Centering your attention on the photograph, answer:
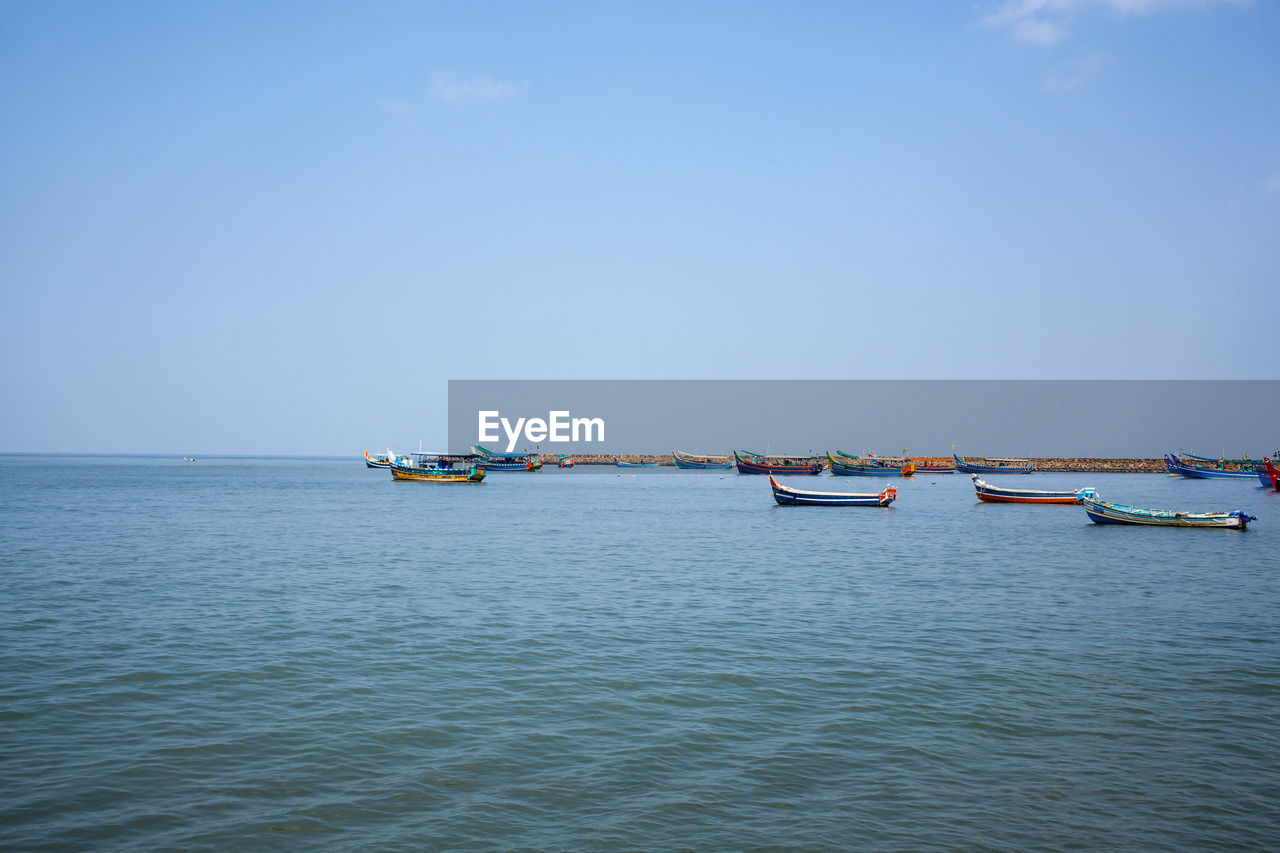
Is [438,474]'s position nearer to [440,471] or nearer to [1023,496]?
[440,471]

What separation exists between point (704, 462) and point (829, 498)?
128286 mm

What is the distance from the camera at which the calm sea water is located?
8.41 metres

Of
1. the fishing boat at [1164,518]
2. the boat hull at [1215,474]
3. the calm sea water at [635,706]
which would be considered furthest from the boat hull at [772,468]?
the calm sea water at [635,706]

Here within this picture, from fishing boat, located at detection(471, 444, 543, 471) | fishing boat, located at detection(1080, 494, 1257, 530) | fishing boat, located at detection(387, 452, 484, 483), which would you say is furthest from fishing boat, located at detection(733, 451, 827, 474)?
fishing boat, located at detection(1080, 494, 1257, 530)

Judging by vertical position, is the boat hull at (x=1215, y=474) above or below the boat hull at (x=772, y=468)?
below

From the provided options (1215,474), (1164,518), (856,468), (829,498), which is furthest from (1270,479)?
(1164,518)

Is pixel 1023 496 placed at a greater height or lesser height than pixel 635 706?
greater

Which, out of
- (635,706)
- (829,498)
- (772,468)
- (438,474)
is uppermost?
(438,474)

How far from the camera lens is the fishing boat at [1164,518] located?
41938 millimetres

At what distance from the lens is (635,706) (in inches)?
480

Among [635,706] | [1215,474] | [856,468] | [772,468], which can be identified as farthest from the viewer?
[772,468]

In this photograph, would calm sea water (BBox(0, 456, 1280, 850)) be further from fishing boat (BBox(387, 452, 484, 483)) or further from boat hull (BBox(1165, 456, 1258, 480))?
boat hull (BBox(1165, 456, 1258, 480))

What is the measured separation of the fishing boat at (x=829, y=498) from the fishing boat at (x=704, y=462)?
122 metres

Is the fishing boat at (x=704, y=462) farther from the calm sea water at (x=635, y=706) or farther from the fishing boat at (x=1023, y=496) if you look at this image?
the calm sea water at (x=635, y=706)
